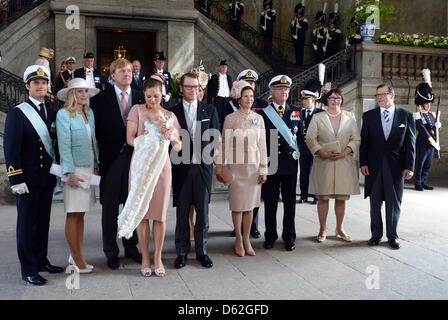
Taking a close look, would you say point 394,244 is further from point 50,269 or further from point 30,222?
point 30,222

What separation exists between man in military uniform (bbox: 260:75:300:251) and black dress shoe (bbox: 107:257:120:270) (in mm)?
1807

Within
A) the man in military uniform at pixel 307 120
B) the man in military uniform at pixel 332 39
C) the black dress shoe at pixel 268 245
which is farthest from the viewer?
the man in military uniform at pixel 332 39

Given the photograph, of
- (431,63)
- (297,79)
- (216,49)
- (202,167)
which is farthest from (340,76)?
(202,167)

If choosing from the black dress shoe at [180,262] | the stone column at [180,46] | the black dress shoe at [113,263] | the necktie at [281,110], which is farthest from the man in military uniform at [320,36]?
the black dress shoe at [113,263]

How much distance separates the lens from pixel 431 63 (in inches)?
516

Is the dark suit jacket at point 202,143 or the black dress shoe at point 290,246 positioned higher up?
the dark suit jacket at point 202,143

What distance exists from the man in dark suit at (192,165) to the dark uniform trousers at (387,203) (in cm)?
219

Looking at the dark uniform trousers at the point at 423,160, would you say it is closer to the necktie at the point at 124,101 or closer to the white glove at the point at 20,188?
the necktie at the point at 124,101

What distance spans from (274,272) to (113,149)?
6.80ft

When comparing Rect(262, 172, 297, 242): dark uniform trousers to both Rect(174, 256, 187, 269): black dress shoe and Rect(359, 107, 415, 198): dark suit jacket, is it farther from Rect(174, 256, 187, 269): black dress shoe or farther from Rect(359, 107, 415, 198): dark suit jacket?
Rect(174, 256, 187, 269): black dress shoe

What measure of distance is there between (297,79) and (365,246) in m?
7.47

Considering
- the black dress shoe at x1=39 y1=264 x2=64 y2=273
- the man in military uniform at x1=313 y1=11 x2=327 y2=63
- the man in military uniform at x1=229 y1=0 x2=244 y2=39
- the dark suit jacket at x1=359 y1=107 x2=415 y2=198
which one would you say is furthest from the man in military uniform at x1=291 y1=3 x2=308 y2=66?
the black dress shoe at x1=39 y1=264 x2=64 y2=273

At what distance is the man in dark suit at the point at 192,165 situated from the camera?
5.10 metres

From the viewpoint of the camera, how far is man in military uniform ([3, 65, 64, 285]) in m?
4.46
